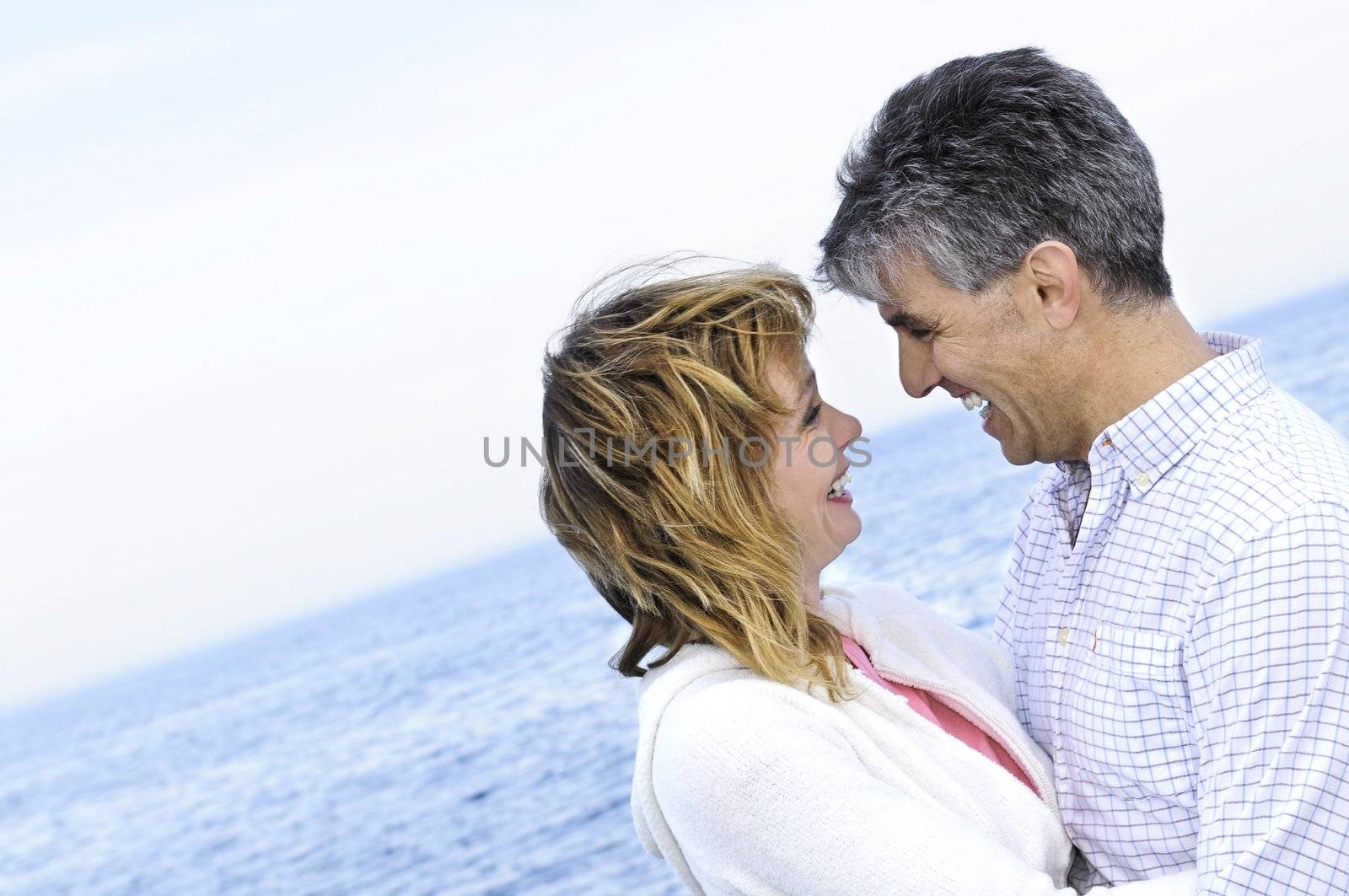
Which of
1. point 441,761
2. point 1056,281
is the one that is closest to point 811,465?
point 1056,281

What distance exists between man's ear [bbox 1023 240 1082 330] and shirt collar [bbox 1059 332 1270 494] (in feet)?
0.59

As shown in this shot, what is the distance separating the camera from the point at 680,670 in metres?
2.04

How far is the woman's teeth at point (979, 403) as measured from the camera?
7.39ft

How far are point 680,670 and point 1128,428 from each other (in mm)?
759

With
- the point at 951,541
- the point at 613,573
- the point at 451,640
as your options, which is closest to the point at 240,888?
the point at 951,541

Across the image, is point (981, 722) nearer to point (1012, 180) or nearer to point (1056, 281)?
point (1056, 281)

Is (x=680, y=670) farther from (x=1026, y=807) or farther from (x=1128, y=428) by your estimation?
(x=1128, y=428)

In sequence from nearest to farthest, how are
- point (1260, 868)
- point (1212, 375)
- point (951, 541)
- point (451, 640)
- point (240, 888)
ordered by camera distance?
point (1260, 868)
point (1212, 375)
point (240, 888)
point (951, 541)
point (451, 640)

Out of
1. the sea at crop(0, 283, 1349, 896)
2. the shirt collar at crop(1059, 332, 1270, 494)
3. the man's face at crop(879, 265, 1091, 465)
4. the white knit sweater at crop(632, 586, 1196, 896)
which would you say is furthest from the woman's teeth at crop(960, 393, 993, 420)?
the sea at crop(0, 283, 1349, 896)

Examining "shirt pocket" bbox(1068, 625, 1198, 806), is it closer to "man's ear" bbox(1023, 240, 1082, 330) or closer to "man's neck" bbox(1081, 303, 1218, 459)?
"man's neck" bbox(1081, 303, 1218, 459)

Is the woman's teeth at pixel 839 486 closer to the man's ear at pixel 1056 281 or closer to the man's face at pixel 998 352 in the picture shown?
the man's face at pixel 998 352

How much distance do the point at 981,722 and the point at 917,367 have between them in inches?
23.2

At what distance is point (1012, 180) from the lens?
1.97 m

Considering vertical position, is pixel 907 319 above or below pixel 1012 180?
below
